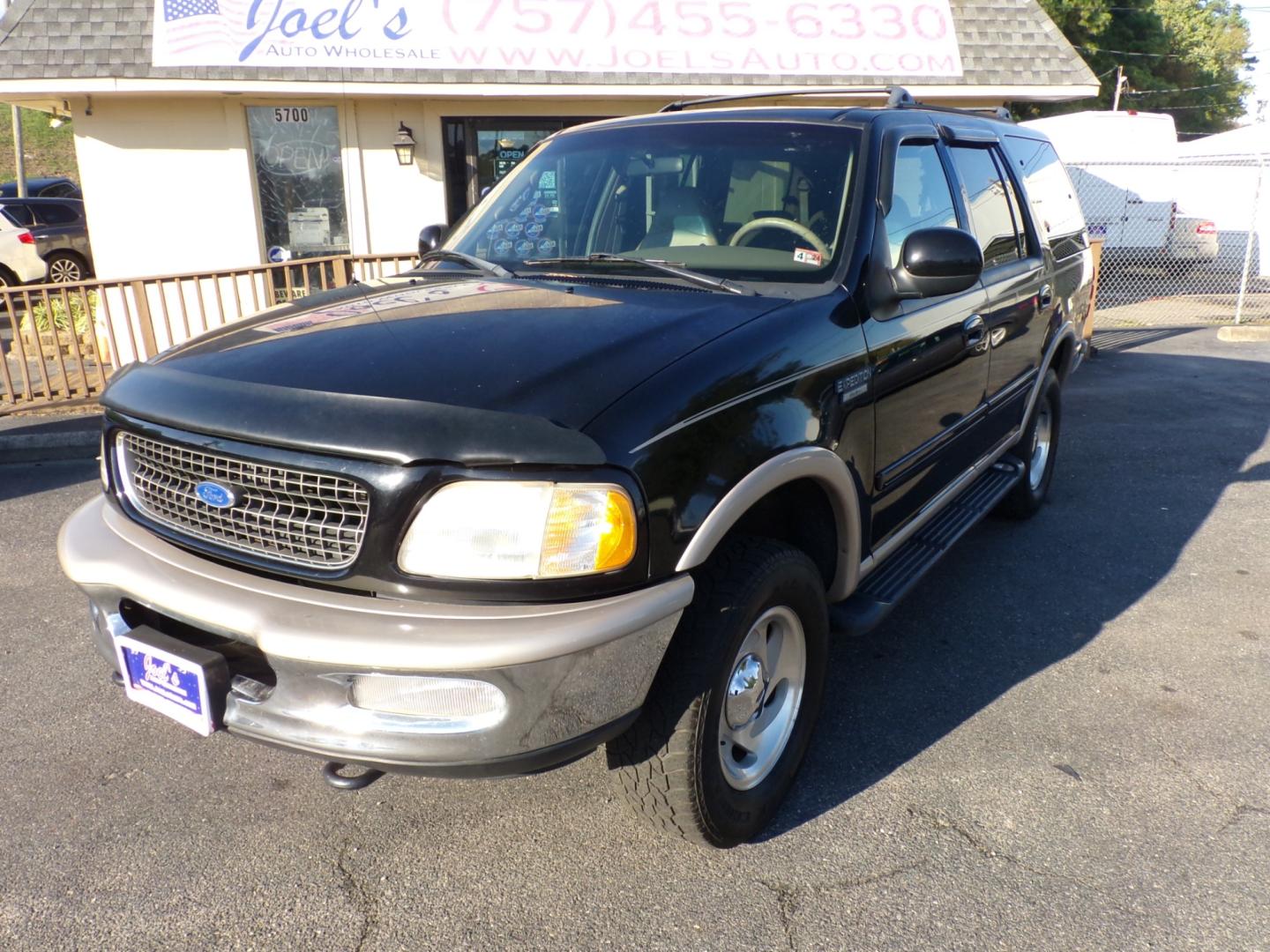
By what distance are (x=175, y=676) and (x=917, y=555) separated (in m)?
2.56

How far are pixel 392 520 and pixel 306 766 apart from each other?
142 centimetres

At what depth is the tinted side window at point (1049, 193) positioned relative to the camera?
4918 mm

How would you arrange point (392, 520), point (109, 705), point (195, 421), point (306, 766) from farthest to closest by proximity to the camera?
point (109, 705) → point (306, 766) → point (195, 421) → point (392, 520)

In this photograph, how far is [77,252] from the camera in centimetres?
1644

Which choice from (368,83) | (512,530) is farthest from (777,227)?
(368,83)

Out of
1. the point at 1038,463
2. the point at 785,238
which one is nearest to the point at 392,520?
the point at 785,238

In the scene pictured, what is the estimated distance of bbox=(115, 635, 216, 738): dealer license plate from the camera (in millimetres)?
2297

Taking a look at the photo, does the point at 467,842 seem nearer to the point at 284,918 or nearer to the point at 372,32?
the point at 284,918

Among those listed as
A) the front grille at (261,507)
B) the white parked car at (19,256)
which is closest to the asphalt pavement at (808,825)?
the front grille at (261,507)

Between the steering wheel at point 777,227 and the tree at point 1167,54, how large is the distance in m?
28.3

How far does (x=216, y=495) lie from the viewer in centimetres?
237

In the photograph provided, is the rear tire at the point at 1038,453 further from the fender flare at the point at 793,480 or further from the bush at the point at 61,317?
the bush at the point at 61,317

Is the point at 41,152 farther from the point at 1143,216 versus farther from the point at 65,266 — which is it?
the point at 1143,216

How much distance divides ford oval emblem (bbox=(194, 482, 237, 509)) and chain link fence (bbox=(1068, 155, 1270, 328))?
50.8 feet
